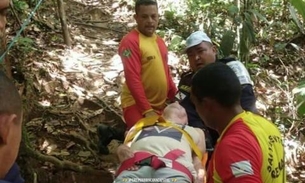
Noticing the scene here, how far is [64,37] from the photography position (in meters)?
7.15

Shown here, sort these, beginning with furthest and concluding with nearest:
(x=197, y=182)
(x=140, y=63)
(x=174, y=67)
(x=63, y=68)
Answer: (x=174, y=67) < (x=63, y=68) < (x=140, y=63) < (x=197, y=182)

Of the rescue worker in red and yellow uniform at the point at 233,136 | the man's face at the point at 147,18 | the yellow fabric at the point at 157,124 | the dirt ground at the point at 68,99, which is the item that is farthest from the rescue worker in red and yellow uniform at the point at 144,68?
the rescue worker in red and yellow uniform at the point at 233,136

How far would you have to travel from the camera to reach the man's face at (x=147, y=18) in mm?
4156

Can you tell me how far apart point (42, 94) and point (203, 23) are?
10.1ft

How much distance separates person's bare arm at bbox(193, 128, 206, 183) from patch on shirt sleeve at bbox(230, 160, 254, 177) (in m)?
1.26

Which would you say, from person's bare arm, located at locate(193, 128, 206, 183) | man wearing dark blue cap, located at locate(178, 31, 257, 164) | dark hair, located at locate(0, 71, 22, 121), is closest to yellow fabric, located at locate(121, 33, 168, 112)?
man wearing dark blue cap, located at locate(178, 31, 257, 164)

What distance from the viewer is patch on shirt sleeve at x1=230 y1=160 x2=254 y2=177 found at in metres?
2.04

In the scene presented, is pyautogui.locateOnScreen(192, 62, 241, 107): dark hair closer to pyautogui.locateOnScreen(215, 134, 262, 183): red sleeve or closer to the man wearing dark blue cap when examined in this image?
pyautogui.locateOnScreen(215, 134, 262, 183): red sleeve

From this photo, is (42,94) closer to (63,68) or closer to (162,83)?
(63,68)

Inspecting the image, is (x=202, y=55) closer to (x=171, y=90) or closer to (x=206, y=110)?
(x=171, y=90)

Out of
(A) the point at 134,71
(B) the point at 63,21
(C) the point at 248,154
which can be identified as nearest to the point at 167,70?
(A) the point at 134,71

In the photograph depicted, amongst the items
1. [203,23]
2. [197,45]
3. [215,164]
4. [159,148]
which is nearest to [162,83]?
[197,45]

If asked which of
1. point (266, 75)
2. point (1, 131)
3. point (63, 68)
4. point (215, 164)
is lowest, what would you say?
point (266, 75)

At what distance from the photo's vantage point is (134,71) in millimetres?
4113
